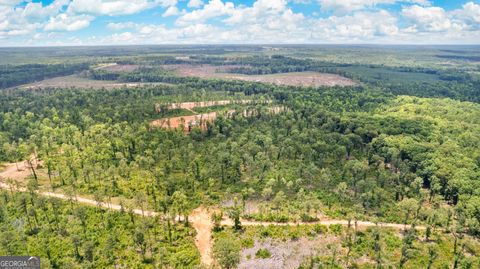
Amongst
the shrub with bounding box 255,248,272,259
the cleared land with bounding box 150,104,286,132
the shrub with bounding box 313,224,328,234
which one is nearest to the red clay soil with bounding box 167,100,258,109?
the cleared land with bounding box 150,104,286,132

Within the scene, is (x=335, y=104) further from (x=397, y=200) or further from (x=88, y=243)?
(x=88, y=243)

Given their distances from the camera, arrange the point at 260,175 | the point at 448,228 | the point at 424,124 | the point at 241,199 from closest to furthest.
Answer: the point at 448,228 → the point at 241,199 → the point at 260,175 → the point at 424,124

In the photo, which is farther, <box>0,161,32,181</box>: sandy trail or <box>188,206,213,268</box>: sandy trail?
<box>0,161,32,181</box>: sandy trail

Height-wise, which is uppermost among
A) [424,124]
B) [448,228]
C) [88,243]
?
[424,124]

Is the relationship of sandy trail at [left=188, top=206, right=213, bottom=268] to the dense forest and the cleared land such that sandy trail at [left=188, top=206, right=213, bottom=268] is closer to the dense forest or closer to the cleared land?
the dense forest

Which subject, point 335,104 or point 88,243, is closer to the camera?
point 88,243

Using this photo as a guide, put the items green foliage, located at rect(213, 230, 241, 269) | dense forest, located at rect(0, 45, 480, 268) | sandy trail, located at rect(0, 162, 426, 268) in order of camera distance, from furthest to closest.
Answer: sandy trail, located at rect(0, 162, 426, 268), dense forest, located at rect(0, 45, 480, 268), green foliage, located at rect(213, 230, 241, 269)

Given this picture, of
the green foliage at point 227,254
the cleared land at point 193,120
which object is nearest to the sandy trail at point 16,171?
the cleared land at point 193,120

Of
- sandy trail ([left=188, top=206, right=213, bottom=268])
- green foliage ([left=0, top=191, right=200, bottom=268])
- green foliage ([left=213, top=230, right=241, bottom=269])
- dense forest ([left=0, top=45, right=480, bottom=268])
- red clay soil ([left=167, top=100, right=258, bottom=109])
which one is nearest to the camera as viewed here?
green foliage ([left=213, top=230, right=241, bottom=269])

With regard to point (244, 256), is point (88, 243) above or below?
above

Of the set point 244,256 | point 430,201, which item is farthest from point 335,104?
point 244,256
